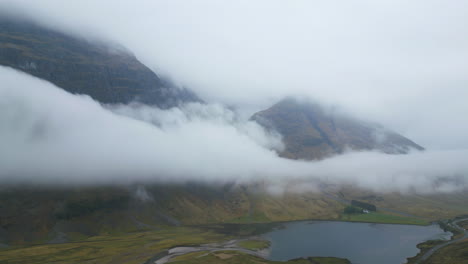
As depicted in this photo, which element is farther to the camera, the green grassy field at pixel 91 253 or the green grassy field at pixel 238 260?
the green grassy field at pixel 91 253

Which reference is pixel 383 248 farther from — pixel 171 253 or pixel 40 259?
pixel 40 259

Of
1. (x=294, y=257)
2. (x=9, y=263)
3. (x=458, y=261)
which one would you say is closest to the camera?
(x=458, y=261)

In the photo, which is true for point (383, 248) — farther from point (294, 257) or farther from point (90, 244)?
point (90, 244)

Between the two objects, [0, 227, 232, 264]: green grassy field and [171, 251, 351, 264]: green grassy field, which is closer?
[171, 251, 351, 264]: green grassy field

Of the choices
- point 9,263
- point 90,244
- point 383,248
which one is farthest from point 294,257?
point 9,263

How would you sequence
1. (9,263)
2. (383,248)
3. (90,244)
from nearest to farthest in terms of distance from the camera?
1. (9,263)
2. (383,248)
3. (90,244)

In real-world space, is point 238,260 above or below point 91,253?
below

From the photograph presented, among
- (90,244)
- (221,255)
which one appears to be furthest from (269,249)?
(90,244)

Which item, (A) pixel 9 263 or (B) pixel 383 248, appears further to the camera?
(B) pixel 383 248

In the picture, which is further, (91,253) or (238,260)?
(91,253)
